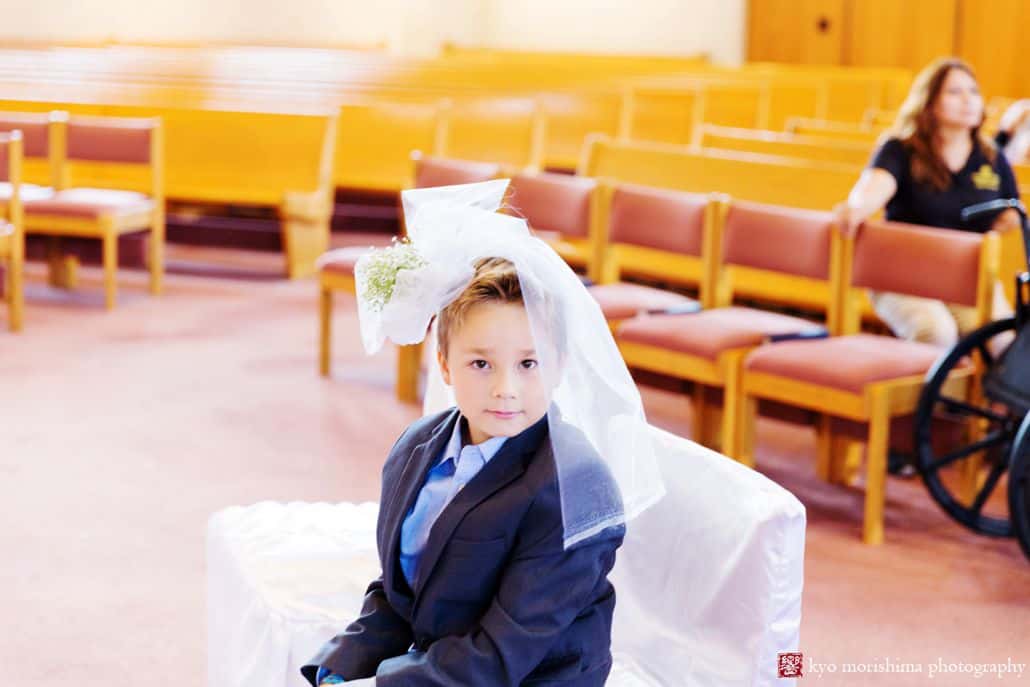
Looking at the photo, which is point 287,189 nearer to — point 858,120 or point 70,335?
point 70,335

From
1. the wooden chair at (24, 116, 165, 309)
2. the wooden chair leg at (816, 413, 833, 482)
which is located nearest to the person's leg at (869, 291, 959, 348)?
the wooden chair leg at (816, 413, 833, 482)

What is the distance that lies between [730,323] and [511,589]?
9.94 ft

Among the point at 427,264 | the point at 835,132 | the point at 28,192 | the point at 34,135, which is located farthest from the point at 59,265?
the point at 427,264

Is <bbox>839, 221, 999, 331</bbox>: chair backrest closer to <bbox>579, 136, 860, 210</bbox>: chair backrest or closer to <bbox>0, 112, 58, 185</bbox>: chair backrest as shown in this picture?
<bbox>579, 136, 860, 210</bbox>: chair backrest

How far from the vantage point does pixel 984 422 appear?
178 inches

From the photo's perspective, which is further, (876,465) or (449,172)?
(449,172)

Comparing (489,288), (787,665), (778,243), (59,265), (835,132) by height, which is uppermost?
(835,132)

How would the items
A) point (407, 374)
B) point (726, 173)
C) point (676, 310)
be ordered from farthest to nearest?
point (726, 173) < point (407, 374) < point (676, 310)

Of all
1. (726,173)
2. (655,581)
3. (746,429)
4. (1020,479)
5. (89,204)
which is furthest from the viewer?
(89,204)

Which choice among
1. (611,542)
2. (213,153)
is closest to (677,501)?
(611,542)

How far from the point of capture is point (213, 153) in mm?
8094

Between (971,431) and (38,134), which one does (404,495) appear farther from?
(38,134)

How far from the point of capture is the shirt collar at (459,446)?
1.91m

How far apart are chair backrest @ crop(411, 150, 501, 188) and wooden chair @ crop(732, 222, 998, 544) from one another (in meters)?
1.63
